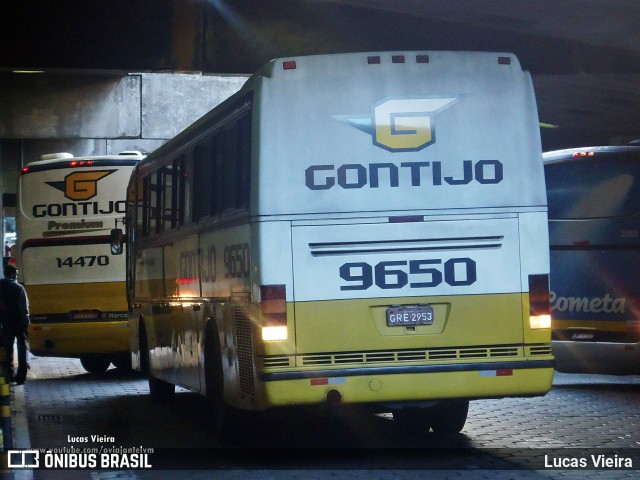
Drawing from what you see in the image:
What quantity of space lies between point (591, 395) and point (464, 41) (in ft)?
16.8

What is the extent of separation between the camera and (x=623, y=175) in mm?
16641

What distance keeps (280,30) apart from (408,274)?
7.32m

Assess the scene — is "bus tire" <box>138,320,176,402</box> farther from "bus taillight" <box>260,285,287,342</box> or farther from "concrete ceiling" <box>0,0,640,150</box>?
"bus taillight" <box>260,285,287,342</box>

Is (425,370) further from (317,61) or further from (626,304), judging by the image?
(626,304)

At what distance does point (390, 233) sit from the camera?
34.1 feet

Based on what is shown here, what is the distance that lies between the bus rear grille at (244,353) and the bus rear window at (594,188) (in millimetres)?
7151

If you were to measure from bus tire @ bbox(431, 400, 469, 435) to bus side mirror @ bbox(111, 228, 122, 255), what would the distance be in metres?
7.83

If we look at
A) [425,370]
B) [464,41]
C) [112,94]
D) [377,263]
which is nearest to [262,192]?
[377,263]

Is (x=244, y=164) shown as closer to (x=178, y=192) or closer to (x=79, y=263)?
(x=178, y=192)

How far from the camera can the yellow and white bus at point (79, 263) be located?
67.5 feet

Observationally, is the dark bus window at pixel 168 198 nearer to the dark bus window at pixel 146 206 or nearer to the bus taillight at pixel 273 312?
the dark bus window at pixel 146 206

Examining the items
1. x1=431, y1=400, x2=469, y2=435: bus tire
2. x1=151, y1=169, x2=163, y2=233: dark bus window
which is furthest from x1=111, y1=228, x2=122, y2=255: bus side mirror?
x1=431, y1=400, x2=469, y2=435: bus tire

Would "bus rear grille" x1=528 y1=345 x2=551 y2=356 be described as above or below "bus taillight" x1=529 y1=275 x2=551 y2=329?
below

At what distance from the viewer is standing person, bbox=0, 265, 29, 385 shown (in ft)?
62.8
